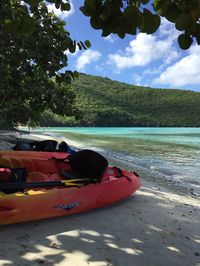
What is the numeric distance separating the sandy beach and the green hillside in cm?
9617

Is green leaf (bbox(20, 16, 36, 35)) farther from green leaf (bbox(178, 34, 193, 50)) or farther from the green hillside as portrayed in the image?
the green hillside

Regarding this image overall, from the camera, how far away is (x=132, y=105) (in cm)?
13150

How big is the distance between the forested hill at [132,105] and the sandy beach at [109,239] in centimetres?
9625

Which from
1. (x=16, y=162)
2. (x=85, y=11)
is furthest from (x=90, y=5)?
(x=16, y=162)

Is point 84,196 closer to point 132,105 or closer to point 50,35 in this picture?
point 50,35

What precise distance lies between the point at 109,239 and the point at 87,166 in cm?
234

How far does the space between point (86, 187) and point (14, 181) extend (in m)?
1.22

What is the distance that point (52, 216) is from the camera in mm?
5590

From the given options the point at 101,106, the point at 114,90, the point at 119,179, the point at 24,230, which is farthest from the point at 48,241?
the point at 114,90

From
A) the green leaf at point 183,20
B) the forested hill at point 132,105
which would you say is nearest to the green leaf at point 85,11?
the green leaf at point 183,20

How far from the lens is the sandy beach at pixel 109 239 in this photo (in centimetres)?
426

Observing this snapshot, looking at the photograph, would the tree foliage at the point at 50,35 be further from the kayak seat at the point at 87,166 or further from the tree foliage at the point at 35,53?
the kayak seat at the point at 87,166

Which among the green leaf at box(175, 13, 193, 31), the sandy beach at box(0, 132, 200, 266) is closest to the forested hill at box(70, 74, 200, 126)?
the sandy beach at box(0, 132, 200, 266)

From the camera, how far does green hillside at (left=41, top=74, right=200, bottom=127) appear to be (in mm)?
112188
